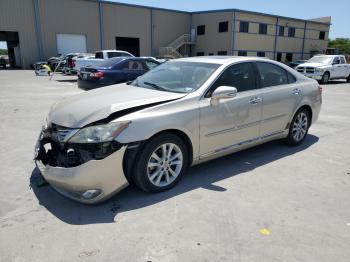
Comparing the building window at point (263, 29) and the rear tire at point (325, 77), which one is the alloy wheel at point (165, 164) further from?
the building window at point (263, 29)

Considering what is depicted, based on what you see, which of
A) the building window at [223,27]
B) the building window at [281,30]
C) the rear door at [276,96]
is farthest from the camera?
the building window at [281,30]

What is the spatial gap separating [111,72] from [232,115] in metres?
7.94

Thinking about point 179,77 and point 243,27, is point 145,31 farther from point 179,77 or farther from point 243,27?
point 179,77

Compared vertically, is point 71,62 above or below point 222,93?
below

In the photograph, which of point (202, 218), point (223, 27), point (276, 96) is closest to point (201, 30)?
point (223, 27)

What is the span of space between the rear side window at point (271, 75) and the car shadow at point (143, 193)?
1181 millimetres

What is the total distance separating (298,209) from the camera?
3.49 m

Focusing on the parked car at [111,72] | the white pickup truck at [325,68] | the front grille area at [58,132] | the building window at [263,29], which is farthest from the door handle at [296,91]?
the building window at [263,29]

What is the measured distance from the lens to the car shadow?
332 centimetres

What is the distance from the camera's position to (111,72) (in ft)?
37.5

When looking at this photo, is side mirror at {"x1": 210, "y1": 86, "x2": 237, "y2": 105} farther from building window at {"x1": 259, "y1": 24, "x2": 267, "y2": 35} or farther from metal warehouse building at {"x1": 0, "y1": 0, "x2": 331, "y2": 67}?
building window at {"x1": 259, "y1": 24, "x2": 267, "y2": 35}

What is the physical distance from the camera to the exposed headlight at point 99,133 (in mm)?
3271

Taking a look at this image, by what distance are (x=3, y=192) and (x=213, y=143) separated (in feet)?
8.68

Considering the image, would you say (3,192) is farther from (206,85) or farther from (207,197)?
(206,85)
